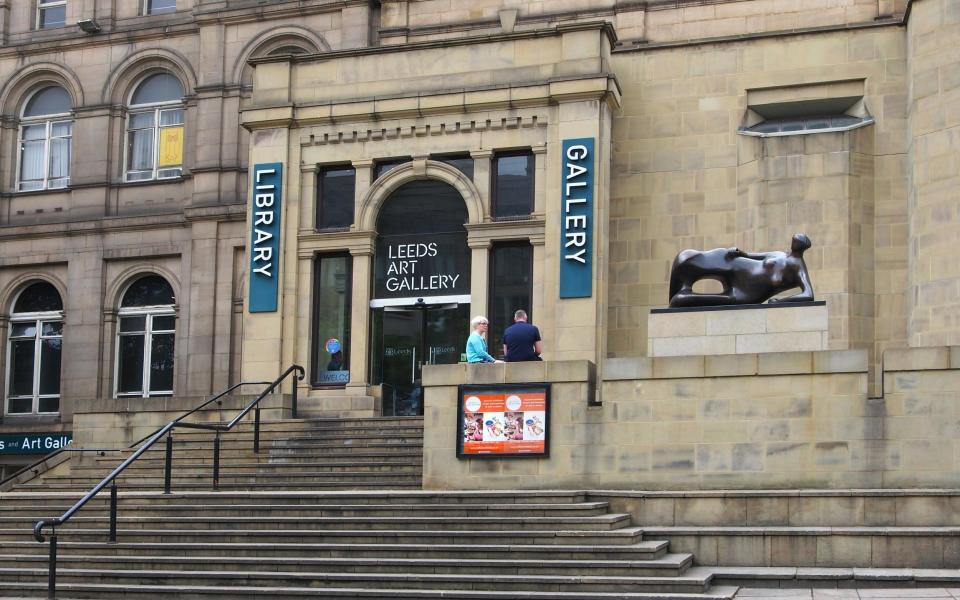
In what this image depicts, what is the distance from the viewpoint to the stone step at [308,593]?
49.0 ft

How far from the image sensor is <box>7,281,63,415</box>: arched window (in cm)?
3309

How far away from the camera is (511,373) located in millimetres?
18906

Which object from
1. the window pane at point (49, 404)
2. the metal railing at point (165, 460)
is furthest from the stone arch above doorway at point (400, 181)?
the window pane at point (49, 404)

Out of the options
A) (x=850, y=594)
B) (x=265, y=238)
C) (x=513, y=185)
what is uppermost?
(x=513, y=185)

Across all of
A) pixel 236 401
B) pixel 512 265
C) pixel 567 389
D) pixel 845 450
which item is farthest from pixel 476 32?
pixel 845 450

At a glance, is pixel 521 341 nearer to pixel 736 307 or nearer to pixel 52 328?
pixel 736 307

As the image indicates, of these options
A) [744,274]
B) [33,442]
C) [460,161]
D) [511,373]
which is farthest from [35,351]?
[744,274]

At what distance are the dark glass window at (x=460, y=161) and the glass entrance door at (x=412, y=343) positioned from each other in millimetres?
2475

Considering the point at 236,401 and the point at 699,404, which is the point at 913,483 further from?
the point at 236,401

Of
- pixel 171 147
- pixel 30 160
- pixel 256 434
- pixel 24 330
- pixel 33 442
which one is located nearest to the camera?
pixel 256 434

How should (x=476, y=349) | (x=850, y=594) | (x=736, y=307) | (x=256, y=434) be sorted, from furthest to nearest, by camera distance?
(x=256, y=434) → (x=476, y=349) → (x=736, y=307) → (x=850, y=594)

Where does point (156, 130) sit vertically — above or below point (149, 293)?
above

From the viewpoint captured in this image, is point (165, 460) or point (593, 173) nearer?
point (165, 460)

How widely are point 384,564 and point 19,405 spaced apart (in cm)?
1965
